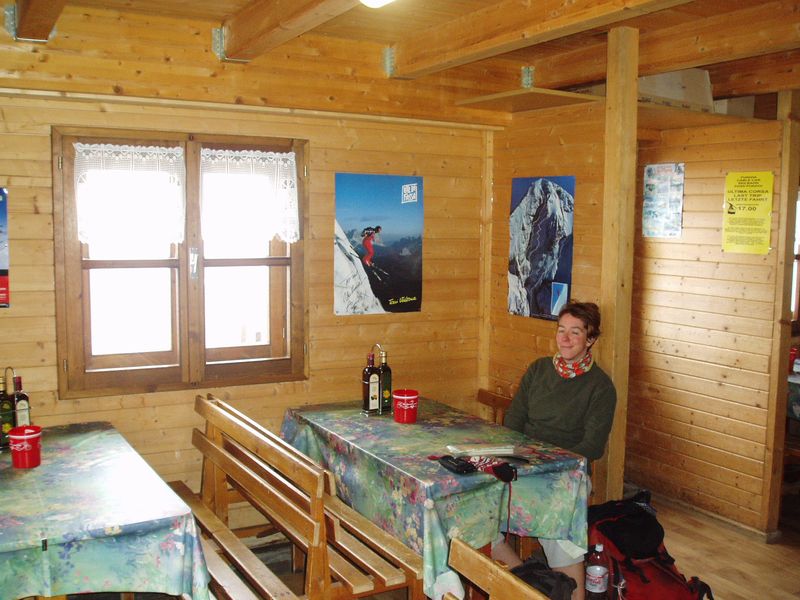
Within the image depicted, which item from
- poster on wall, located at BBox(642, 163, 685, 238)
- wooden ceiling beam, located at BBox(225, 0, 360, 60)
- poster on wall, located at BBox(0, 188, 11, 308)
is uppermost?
wooden ceiling beam, located at BBox(225, 0, 360, 60)

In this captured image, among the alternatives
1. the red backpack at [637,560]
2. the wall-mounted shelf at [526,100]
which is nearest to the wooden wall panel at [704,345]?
the wall-mounted shelf at [526,100]

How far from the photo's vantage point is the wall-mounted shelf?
3.62 metres

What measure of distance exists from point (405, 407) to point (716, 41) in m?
2.07

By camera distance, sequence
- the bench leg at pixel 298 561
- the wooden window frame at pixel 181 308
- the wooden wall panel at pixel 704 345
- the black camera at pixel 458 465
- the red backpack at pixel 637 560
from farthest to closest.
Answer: the wooden wall panel at pixel 704 345
the bench leg at pixel 298 561
the wooden window frame at pixel 181 308
the red backpack at pixel 637 560
the black camera at pixel 458 465

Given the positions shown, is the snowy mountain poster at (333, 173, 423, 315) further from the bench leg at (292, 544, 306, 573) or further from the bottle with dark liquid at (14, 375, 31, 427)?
the bottle with dark liquid at (14, 375, 31, 427)

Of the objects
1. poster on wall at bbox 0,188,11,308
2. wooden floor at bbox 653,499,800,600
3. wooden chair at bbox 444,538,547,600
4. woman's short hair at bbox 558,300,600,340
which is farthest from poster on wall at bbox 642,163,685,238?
poster on wall at bbox 0,188,11,308

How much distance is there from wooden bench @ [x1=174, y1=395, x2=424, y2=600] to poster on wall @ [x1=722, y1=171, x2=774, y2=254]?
8.38ft

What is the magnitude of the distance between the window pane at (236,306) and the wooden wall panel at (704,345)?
2293 millimetres

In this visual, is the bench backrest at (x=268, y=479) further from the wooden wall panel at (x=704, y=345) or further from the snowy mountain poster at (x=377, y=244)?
the wooden wall panel at (x=704, y=345)

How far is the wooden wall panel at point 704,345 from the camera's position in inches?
167

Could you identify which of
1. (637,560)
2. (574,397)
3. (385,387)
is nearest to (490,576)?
(637,560)

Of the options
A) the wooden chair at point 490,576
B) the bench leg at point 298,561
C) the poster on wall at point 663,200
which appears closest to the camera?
the wooden chair at point 490,576

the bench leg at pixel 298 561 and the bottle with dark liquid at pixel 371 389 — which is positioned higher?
the bottle with dark liquid at pixel 371 389

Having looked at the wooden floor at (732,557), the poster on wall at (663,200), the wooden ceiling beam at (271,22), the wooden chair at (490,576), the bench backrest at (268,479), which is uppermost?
the wooden ceiling beam at (271,22)
